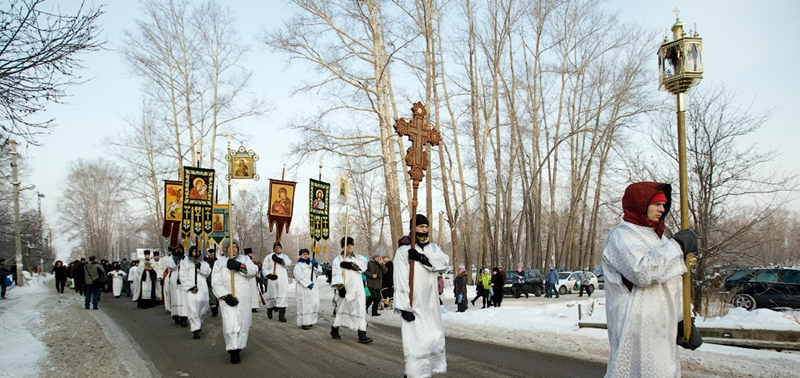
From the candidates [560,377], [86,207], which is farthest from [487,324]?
[86,207]

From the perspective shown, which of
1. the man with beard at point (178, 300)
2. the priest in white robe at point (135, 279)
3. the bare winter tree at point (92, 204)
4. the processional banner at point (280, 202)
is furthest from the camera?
the bare winter tree at point (92, 204)

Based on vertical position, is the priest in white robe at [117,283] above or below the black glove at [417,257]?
below

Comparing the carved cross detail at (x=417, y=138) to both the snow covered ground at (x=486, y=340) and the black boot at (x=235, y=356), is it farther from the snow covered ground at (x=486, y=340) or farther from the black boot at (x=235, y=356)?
the snow covered ground at (x=486, y=340)

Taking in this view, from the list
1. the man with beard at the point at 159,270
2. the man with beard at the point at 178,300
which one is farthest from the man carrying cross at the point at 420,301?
the man with beard at the point at 159,270

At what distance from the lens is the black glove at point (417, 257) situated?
663 centimetres

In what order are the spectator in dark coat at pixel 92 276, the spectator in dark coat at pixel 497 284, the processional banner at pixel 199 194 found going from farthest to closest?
the spectator in dark coat at pixel 497 284
the spectator in dark coat at pixel 92 276
the processional banner at pixel 199 194

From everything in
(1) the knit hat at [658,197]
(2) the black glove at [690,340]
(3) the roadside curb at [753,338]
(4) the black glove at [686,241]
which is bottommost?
(3) the roadside curb at [753,338]

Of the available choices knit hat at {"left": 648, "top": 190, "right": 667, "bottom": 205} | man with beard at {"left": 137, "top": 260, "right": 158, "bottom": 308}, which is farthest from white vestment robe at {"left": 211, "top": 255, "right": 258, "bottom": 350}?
man with beard at {"left": 137, "top": 260, "right": 158, "bottom": 308}

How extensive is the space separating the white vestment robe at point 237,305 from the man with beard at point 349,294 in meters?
2.51

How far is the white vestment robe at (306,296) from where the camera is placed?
1339 cm

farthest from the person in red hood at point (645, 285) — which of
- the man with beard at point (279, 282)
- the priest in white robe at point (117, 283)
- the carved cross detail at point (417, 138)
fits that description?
the priest in white robe at point (117, 283)

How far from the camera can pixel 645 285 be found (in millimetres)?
4066

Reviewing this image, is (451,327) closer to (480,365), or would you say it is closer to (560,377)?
(480,365)

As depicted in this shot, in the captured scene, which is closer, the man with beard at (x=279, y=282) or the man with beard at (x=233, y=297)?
the man with beard at (x=233, y=297)
